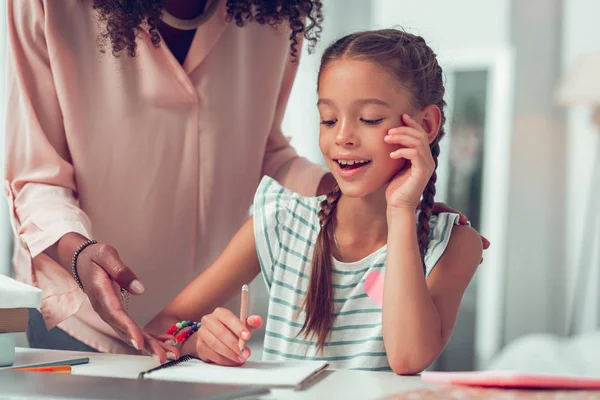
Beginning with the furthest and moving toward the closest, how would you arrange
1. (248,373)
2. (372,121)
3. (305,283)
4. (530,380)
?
(305,283) → (372,121) → (248,373) → (530,380)

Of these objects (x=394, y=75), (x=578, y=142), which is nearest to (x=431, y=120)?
(x=394, y=75)

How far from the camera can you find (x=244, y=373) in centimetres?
80

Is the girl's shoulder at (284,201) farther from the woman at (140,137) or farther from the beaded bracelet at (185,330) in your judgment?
the beaded bracelet at (185,330)

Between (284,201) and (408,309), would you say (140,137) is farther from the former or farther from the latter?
(408,309)

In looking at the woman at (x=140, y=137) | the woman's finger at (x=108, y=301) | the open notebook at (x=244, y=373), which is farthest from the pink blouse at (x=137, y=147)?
the open notebook at (x=244, y=373)

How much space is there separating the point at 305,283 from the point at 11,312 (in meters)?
0.37

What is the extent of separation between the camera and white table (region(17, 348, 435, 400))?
0.71m

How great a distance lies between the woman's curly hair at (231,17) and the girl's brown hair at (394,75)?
22 cm

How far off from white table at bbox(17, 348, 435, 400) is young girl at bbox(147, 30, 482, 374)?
62 millimetres

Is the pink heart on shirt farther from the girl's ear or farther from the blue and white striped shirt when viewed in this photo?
the girl's ear

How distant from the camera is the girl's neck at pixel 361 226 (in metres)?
1.00

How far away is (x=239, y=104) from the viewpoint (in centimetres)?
121

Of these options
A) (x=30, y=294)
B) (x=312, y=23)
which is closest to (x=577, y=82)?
(x=312, y=23)

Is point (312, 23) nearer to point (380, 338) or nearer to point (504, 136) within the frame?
point (380, 338)
